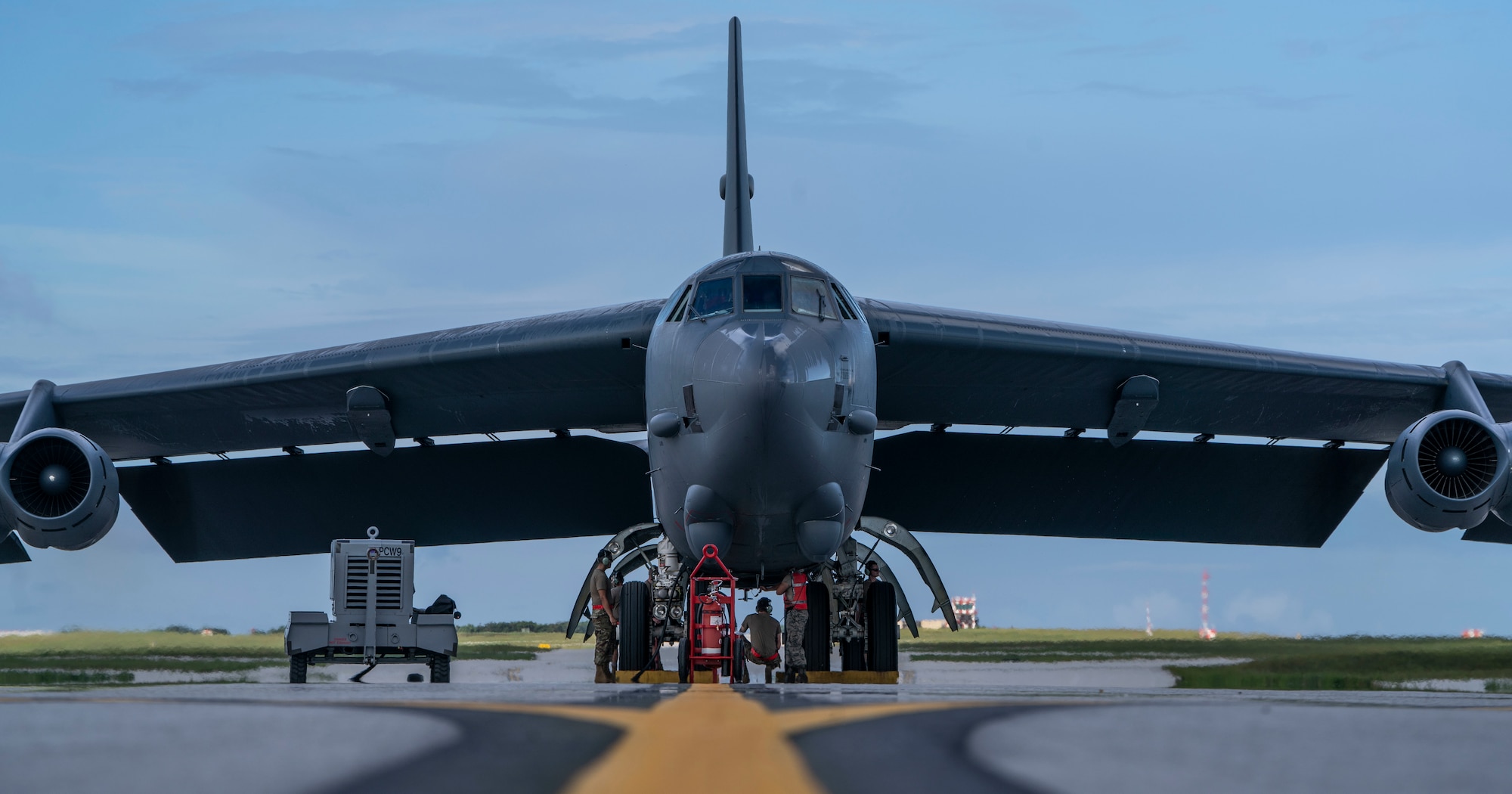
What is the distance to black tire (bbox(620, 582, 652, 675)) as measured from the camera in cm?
1300

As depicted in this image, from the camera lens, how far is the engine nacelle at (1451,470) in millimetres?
11859

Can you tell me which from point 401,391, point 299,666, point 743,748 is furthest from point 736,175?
point 743,748

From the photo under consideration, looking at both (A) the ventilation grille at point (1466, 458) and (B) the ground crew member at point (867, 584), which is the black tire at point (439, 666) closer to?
(B) the ground crew member at point (867, 584)

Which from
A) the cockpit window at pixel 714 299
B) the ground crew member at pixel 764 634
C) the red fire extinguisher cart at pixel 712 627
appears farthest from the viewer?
the ground crew member at pixel 764 634

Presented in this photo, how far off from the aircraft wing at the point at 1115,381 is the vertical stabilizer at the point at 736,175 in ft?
9.86

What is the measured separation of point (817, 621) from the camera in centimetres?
1280

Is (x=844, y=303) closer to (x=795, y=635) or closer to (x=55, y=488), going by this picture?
(x=795, y=635)

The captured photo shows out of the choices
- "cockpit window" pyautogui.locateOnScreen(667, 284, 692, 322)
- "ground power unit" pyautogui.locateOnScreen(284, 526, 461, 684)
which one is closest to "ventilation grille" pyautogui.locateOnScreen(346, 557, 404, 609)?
"ground power unit" pyautogui.locateOnScreen(284, 526, 461, 684)

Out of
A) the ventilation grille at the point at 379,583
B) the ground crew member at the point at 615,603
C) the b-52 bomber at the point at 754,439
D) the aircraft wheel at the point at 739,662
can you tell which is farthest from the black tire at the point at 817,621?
the ventilation grille at the point at 379,583

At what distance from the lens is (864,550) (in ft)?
43.4

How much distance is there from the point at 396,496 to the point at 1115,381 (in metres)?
9.15

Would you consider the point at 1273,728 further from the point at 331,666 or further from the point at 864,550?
the point at 331,666

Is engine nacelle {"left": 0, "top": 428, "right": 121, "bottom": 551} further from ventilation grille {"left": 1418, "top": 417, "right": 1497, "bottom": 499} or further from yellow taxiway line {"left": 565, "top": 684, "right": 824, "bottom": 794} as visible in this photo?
ventilation grille {"left": 1418, "top": 417, "right": 1497, "bottom": 499}

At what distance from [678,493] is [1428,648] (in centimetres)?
729
